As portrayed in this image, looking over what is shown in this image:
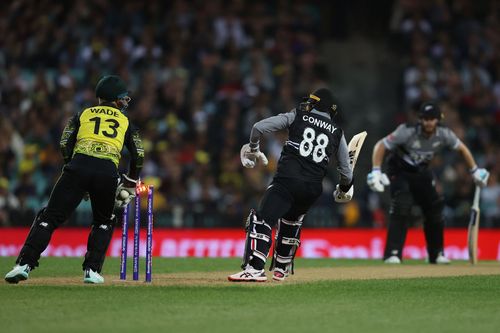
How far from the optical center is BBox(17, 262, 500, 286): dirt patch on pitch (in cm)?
1148

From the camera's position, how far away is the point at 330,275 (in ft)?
43.0

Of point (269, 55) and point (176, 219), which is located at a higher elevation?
point (269, 55)

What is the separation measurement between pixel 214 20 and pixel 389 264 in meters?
10.3

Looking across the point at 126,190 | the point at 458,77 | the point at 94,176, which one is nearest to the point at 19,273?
the point at 94,176

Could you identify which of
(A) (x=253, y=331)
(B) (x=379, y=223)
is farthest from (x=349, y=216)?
(A) (x=253, y=331)

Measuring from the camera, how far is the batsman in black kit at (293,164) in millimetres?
11352

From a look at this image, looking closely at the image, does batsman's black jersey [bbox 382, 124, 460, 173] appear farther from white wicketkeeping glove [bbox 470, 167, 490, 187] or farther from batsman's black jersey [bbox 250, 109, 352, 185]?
batsman's black jersey [bbox 250, 109, 352, 185]

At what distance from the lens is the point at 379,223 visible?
2030 centimetres

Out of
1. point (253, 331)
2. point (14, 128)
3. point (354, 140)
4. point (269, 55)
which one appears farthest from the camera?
point (269, 55)

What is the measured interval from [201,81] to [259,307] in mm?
13868

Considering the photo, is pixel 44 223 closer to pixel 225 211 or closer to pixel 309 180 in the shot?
pixel 309 180

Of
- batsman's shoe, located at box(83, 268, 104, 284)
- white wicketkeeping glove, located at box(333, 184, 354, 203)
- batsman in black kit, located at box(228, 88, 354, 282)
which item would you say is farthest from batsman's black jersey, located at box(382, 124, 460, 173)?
batsman's shoe, located at box(83, 268, 104, 284)

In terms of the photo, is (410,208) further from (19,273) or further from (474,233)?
(19,273)

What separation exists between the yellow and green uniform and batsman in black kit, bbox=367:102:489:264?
212 inches
